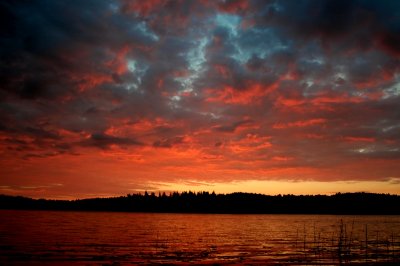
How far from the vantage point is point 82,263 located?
132 ft

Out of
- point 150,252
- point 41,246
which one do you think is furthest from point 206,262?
point 41,246

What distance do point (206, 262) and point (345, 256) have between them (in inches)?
753

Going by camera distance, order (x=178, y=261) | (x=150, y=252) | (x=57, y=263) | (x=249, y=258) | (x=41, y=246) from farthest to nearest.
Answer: (x=41, y=246)
(x=150, y=252)
(x=249, y=258)
(x=178, y=261)
(x=57, y=263)

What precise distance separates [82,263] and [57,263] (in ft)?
8.72

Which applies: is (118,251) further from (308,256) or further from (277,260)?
(308,256)

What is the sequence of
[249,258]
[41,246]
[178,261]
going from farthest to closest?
[41,246] < [249,258] < [178,261]

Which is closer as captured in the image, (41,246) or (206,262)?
(206,262)

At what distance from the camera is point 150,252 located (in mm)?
52438

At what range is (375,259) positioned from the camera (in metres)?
46.4

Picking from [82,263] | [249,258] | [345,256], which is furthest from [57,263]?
[345,256]

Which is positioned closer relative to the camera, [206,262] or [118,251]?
[206,262]

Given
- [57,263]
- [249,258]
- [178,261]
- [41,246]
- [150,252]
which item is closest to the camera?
[57,263]

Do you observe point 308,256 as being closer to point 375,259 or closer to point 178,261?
point 375,259

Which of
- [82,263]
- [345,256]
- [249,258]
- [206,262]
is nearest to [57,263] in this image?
[82,263]
